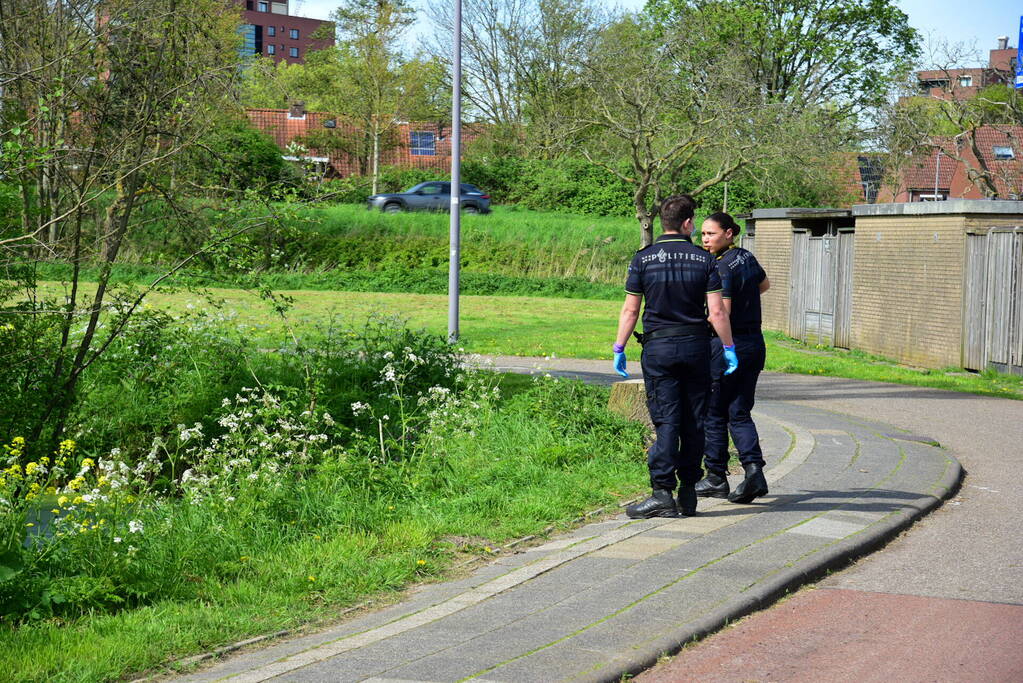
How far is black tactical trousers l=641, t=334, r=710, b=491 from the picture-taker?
637 centimetres

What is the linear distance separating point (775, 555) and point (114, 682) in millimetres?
3270

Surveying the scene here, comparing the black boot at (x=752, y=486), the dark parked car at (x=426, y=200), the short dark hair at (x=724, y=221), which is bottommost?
the black boot at (x=752, y=486)

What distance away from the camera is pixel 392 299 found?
2798 centimetres

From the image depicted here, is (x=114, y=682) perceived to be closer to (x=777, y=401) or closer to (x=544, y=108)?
(x=777, y=401)

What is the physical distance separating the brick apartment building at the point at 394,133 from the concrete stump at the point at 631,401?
38.7 m

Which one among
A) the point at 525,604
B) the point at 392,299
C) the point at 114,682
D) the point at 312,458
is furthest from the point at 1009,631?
the point at 392,299

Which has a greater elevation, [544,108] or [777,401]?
[544,108]

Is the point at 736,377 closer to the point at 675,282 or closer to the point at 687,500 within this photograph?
the point at 687,500

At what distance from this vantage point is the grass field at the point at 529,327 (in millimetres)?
14766

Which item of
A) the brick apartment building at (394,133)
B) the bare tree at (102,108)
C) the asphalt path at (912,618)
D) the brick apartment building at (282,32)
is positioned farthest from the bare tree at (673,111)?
the brick apartment building at (282,32)

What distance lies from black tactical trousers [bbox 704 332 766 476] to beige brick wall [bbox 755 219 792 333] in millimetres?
14817

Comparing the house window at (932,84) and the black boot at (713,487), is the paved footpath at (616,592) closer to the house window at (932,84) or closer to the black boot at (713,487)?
the black boot at (713,487)

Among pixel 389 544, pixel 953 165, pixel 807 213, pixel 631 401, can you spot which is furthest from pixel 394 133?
pixel 389 544

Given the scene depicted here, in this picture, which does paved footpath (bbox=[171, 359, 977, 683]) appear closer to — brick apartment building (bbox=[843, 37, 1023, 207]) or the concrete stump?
the concrete stump
